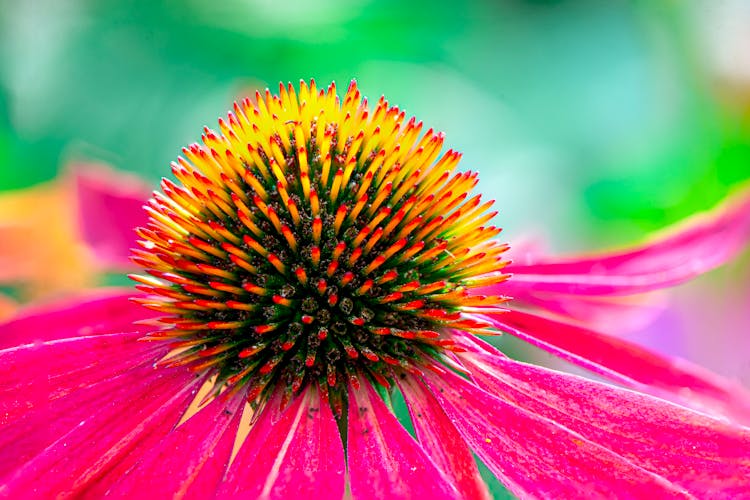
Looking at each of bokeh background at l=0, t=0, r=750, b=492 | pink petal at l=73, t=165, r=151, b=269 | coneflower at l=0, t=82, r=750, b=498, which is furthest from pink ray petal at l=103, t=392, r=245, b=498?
bokeh background at l=0, t=0, r=750, b=492

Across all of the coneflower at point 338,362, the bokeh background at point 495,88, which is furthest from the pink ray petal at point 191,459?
the bokeh background at point 495,88

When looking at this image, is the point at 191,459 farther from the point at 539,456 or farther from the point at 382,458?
the point at 539,456

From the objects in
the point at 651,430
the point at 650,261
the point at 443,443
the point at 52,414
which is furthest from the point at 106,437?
the point at 650,261

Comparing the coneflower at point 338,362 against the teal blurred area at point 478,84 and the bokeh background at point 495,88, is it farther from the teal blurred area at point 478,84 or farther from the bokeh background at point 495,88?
the teal blurred area at point 478,84

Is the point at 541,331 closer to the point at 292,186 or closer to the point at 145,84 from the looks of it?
the point at 292,186

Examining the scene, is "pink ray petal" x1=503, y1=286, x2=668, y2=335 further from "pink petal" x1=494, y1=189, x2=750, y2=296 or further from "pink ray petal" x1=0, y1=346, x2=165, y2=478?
"pink ray petal" x1=0, y1=346, x2=165, y2=478

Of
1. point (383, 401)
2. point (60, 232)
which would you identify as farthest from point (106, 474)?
point (60, 232)
